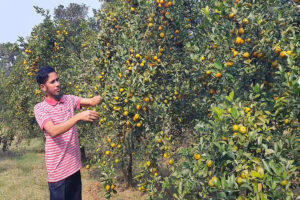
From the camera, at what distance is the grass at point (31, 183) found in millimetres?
6574

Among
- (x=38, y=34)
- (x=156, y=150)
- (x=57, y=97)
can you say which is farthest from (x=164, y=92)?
(x=38, y=34)

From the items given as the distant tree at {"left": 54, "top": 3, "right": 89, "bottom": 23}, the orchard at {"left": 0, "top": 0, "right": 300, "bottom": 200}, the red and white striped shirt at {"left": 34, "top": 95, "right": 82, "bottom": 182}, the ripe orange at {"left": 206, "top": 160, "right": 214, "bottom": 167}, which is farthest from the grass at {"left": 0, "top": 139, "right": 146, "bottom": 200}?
the distant tree at {"left": 54, "top": 3, "right": 89, "bottom": 23}

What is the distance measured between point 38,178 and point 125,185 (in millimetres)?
2977

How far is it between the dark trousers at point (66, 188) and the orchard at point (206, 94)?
483 mm

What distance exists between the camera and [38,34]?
8.08 metres

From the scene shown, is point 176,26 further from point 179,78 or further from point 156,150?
point 156,150

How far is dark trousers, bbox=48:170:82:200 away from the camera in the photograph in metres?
3.44

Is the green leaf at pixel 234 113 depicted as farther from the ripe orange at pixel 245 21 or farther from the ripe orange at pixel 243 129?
the ripe orange at pixel 245 21

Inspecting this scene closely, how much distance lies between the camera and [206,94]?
4.72m

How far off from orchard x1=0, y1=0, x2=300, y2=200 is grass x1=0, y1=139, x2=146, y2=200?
5.65 feet

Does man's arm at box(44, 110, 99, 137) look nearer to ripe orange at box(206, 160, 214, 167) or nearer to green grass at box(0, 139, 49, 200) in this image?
ripe orange at box(206, 160, 214, 167)

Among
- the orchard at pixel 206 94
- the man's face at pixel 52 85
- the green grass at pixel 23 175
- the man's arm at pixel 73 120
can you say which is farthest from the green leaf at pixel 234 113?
the green grass at pixel 23 175

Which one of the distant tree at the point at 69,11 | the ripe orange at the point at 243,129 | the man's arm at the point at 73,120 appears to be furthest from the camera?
the distant tree at the point at 69,11

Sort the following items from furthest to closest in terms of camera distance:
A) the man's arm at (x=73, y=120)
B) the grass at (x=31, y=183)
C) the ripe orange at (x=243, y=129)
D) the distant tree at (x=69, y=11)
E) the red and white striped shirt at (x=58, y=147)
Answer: the distant tree at (x=69, y=11)
the grass at (x=31, y=183)
the red and white striped shirt at (x=58, y=147)
the man's arm at (x=73, y=120)
the ripe orange at (x=243, y=129)
